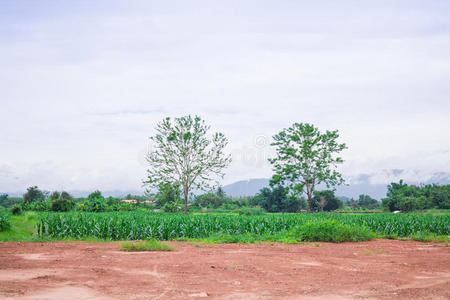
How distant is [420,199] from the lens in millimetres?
52250

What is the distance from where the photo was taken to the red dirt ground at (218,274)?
7195 mm

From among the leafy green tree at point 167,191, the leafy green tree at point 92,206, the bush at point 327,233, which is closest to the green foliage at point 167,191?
the leafy green tree at point 167,191

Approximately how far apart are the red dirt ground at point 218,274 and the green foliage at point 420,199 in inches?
1553

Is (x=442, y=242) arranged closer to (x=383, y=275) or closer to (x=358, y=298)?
(x=383, y=275)

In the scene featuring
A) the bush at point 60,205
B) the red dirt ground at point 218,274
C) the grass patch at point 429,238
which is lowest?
the grass patch at point 429,238

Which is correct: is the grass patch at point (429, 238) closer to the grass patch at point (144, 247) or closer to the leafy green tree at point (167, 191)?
the grass patch at point (144, 247)

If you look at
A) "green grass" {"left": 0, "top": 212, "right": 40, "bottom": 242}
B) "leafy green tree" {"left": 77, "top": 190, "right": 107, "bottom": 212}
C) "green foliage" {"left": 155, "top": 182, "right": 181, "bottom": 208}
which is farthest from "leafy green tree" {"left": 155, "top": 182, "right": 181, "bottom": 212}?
"green grass" {"left": 0, "top": 212, "right": 40, "bottom": 242}

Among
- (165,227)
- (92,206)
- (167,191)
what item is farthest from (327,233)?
(92,206)

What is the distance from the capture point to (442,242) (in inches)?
722

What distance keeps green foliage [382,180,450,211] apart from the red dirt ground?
3945cm

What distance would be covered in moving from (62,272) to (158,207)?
133 ft

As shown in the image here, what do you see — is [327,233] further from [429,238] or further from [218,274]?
[218,274]

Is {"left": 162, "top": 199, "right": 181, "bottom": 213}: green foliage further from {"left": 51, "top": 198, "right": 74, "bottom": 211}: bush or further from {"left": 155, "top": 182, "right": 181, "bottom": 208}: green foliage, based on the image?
{"left": 51, "top": 198, "right": 74, "bottom": 211}: bush

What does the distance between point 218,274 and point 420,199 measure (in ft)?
168
